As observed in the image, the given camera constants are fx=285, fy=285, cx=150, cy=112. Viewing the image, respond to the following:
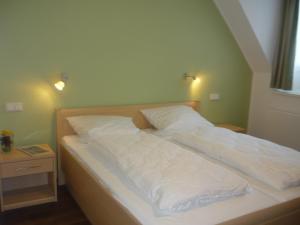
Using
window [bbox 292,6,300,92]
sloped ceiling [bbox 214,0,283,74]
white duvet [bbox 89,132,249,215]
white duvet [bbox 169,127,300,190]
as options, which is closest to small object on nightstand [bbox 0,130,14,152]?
white duvet [bbox 89,132,249,215]

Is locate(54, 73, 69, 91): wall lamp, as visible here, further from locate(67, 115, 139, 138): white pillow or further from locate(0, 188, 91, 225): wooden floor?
locate(0, 188, 91, 225): wooden floor

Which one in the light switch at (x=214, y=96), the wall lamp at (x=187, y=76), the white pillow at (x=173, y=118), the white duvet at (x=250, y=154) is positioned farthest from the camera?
the light switch at (x=214, y=96)

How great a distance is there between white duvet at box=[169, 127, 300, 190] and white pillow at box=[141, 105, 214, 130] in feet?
0.46

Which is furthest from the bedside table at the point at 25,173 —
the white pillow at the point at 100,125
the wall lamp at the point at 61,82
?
the wall lamp at the point at 61,82

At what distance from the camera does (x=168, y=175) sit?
1.87m

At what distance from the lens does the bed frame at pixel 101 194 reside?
1.68 metres

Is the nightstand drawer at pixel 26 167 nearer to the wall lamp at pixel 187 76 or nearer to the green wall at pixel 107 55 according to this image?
the green wall at pixel 107 55

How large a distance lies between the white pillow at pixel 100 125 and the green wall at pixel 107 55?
0.24 m

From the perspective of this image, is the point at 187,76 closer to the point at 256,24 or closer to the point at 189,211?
the point at 256,24

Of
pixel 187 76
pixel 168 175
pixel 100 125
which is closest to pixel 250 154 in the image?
pixel 168 175

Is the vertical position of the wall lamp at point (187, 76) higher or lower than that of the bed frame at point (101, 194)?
higher

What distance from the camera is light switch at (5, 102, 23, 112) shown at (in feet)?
8.77

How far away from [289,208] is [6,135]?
2.32 m

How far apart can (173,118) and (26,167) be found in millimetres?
1585
